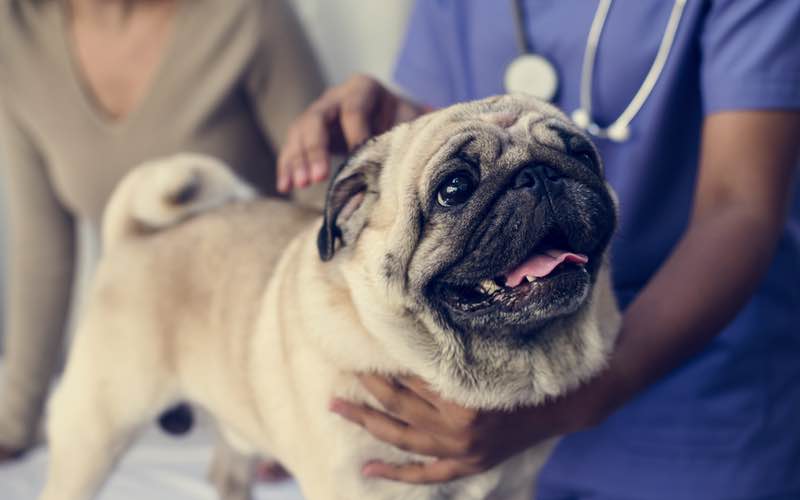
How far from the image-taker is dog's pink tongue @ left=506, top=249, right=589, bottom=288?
70 cm

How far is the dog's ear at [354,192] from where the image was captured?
0.79 metres

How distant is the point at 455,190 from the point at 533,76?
327 mm

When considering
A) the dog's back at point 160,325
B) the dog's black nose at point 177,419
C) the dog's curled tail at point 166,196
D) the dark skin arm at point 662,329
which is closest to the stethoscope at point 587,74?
the dark skin arm at point 662,329

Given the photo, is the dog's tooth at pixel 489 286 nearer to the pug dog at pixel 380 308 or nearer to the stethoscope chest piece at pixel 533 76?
the pug dog at pixel 380 308

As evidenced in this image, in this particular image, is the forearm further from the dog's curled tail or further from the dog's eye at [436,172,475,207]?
the dog's curled tail

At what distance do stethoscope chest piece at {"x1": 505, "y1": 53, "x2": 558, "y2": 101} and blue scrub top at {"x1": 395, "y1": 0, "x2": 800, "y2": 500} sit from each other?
2 cm

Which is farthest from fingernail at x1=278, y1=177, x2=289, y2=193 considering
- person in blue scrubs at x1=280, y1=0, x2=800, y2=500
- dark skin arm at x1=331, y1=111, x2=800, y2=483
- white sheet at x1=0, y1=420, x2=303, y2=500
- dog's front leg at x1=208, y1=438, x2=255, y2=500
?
white sheet at x1=0, y1=420, x2=303, y2=500

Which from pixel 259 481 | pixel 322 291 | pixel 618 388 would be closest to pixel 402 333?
pixel 322 291

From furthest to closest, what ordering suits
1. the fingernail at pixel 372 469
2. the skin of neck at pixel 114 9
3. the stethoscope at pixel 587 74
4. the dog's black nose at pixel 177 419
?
the skin of neck at pixel 114 9 < the dog's black nose at pixel 177 419 < the stethoscope at pixel 587 74 < the fingernail at pixel 372 469

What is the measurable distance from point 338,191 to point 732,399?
544 millimetres

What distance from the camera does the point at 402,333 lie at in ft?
2.52

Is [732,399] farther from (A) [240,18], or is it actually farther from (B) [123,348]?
(A) [240,18]

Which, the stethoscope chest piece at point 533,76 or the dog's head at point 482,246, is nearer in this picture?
the dog's head at point 482,246

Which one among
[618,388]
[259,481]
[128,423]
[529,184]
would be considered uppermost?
[529,184]
